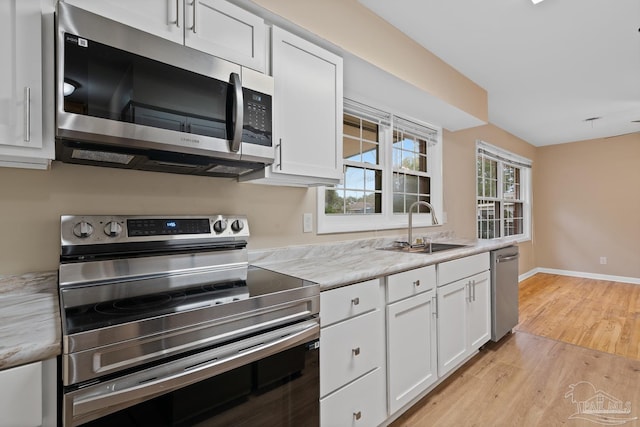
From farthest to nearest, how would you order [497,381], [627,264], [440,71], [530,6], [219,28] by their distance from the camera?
1. [627,264]
2. [440,71]
3. [497,381]
4. [530,6]
5. [219,28]

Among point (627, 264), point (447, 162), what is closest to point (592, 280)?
point (627, 264)

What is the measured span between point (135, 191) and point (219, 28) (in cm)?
80

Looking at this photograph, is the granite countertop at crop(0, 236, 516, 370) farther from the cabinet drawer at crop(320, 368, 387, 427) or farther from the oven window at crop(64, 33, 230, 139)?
the oven window at crop(64, 33, 230, 139)

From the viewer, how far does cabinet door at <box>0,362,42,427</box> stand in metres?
0.69

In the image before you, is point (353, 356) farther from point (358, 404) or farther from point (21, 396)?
point (21, 396)

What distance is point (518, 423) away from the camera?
181 cm

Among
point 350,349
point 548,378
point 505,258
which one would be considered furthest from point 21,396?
point 505,258

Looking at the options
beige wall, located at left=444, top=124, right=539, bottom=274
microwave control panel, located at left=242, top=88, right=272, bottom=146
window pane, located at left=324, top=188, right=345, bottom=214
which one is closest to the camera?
microwave control panel, located at left=242, top=88, right=272, bottom=146

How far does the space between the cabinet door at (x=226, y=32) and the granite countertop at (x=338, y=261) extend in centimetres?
99

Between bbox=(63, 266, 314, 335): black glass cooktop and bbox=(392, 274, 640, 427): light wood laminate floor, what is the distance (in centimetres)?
123

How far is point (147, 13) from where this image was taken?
1167 millimetres

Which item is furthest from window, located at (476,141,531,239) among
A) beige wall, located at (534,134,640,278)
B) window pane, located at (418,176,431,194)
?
window pane, located at (418,176,431,194)

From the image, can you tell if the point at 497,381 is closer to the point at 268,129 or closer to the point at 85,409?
the point at 268,129

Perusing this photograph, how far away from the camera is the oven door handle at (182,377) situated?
30.5 inches
